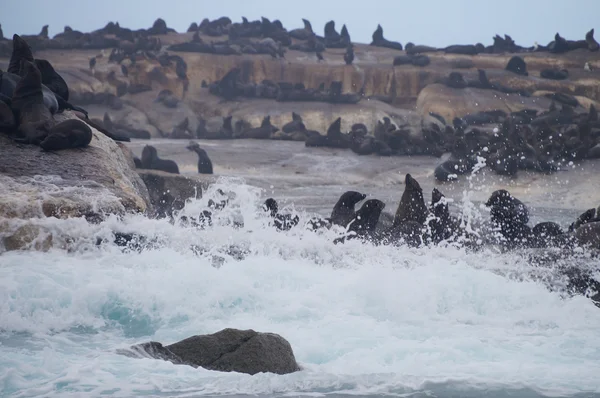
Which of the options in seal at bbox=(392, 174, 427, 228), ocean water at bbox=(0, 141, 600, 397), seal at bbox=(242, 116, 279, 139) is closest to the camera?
ocean water at bbox=(0, 141, 600, 397)

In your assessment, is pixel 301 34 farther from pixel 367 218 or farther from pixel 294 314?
pixel 294 314

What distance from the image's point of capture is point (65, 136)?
9.87 m

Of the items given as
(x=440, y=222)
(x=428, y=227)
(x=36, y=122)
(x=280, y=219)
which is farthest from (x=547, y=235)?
(x=36, y=122)

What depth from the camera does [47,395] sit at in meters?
5.18

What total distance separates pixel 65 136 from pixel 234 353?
16.7 feet

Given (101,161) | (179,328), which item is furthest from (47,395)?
(101,161)

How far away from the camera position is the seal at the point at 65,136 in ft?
32.2

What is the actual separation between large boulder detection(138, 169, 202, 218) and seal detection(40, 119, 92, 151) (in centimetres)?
370

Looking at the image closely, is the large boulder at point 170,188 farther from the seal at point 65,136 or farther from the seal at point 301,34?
the seal at point 301,34

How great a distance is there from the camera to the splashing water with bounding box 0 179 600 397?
5.62 metres

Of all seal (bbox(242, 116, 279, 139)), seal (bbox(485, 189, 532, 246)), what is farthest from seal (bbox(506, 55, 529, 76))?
seal (bbox(485, 189, 532, 246))

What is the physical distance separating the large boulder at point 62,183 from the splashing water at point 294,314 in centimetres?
25

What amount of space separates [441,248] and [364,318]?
9.82 feet

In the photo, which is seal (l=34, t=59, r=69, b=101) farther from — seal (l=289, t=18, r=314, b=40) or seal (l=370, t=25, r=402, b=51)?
seal (l=370, t=25, r=402, b=51)
